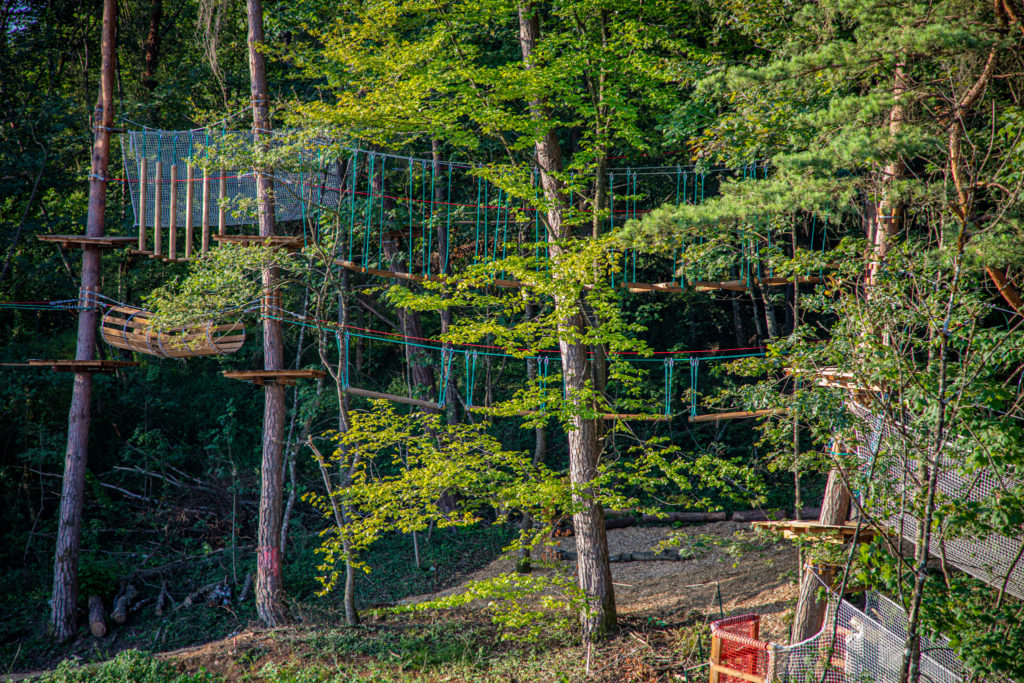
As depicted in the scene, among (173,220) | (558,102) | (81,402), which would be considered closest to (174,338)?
(173,220)

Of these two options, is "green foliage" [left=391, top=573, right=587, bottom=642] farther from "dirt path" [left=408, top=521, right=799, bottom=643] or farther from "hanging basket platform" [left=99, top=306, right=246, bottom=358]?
"hanging basket platform" [left=99, top=306, right=246, bottom=358]

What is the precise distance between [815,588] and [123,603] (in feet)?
30.0

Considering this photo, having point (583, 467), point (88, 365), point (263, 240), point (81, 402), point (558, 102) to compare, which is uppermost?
point (558, 102)

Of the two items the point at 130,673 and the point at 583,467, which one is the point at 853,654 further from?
the point at 130,673

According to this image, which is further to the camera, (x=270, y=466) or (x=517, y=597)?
(x=270, y=466)

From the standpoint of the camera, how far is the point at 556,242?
24.8ft

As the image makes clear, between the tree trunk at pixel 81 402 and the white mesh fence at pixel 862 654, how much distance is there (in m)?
9.08

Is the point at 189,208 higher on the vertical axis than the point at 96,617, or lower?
higher

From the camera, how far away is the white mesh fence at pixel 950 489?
4.70 m

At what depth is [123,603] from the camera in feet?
35.8

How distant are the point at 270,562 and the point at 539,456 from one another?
3.68 metres

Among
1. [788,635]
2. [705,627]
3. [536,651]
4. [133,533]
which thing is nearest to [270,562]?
[536,651]

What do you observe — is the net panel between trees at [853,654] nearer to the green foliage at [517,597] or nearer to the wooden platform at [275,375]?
the green foliage at [517,597]

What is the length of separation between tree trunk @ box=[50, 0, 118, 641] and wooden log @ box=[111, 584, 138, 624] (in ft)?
1.64
